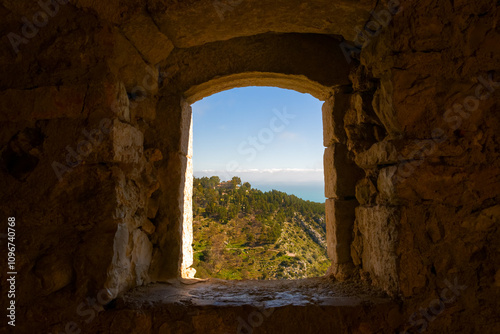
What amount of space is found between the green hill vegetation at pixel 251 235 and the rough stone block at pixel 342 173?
3.20 meters

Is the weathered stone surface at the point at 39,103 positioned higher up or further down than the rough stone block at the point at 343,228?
higher up

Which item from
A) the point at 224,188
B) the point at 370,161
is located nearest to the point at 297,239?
the point at 224,188

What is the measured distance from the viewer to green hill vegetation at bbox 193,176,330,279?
16.8ft

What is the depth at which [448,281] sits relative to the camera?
1375mm

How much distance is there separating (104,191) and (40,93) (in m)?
0.60

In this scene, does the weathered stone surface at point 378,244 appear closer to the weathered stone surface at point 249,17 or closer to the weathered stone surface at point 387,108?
the weathered stone surface at point 387,108

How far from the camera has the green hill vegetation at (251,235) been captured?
202 inches

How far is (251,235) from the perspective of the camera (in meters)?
5.91

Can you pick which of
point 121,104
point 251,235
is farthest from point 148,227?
point 251,235

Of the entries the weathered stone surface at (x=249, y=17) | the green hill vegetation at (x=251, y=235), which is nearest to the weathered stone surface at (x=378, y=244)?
the weathered stone surface at (x=249, y=17)

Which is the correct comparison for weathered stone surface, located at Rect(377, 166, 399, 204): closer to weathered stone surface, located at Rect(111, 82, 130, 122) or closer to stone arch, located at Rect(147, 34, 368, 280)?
stone arch, located at Rect(147, 34, 368, 280)

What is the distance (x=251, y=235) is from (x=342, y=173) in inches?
164

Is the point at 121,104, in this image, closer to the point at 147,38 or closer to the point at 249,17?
the point at 147,38

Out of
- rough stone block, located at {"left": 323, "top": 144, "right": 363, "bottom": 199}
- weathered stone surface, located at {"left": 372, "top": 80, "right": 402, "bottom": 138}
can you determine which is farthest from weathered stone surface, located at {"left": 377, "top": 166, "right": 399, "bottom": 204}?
rough stone block, located at {"left": 323, "top": 144, "right": 363, "bottom": 199}
